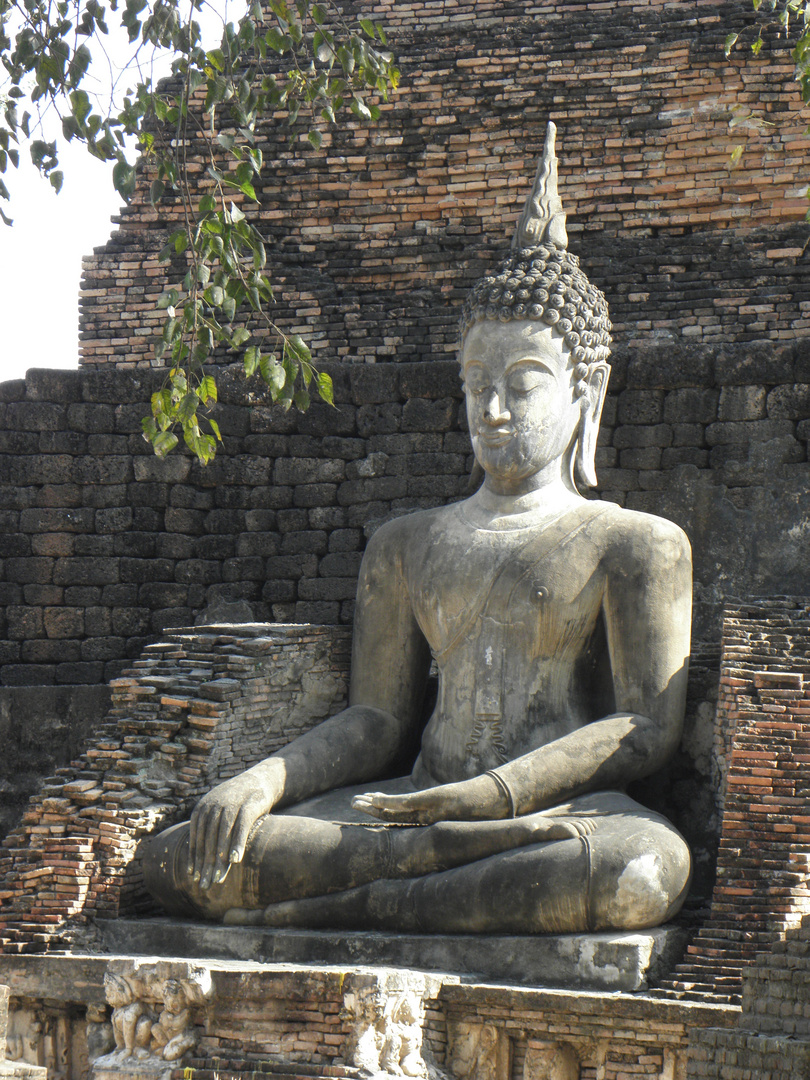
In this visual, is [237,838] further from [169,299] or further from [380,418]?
[380,418]

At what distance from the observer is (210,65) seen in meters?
6.30

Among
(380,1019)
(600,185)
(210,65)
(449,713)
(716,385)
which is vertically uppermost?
(600,185)

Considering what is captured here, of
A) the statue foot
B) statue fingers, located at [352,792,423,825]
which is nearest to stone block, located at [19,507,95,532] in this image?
the statue foot

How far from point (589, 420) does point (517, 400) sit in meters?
0.44

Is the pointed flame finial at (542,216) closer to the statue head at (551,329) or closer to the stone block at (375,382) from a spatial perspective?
the statue head at (551,329)

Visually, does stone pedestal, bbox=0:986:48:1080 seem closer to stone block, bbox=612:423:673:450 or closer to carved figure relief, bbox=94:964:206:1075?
carved figure relief, bbox=94:964:206:1075

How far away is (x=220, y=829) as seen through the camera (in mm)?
5984

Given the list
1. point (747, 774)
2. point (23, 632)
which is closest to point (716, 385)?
point (747, 774)

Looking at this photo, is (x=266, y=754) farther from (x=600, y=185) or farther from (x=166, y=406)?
(x=600, y=185)

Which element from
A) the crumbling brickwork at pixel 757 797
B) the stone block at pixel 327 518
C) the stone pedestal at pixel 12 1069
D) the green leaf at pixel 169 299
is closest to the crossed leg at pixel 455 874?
the crumbling brickwork at pixel 757 797

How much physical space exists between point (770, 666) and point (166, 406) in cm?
266

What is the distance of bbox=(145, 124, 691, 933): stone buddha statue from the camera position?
5.69m

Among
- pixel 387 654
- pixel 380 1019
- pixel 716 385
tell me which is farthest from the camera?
pixel 716 385

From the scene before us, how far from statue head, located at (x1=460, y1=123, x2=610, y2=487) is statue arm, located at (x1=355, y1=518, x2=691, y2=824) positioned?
656 mm
